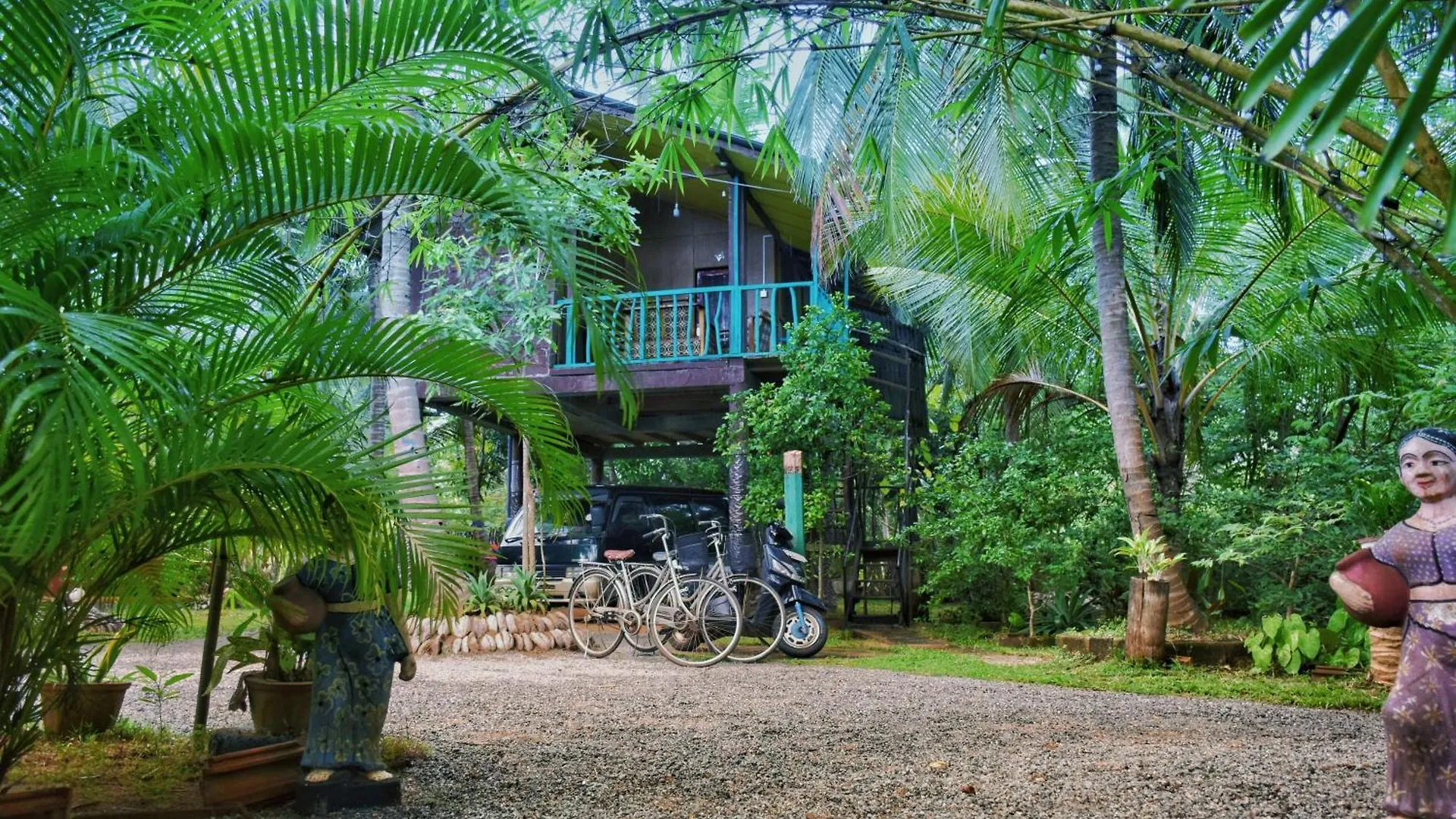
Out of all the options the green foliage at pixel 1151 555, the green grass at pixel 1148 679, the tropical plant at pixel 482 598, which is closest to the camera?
the green grass at pixel 1148 679

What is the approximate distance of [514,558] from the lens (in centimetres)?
1306

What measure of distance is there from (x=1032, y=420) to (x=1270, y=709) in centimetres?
810

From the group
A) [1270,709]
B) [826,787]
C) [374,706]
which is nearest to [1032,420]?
[1270,709]

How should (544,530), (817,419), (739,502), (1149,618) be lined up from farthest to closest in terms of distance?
(544,530), (739,502), (817,419), (1149,618)

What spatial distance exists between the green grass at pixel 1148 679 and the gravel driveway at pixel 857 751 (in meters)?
0.31

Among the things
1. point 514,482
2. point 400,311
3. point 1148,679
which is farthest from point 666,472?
point 1148,679

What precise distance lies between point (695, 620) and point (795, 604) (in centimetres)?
80

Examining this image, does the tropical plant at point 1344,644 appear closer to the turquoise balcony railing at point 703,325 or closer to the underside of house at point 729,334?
the underside of house at point 729,334

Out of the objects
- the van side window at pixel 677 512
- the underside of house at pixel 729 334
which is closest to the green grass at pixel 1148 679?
the underside of house at pixel 729 334

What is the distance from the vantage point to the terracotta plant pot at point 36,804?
3.19 metres

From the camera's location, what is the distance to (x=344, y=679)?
153 inches

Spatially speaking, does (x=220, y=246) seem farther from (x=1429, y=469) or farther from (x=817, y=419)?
(x=817, y=419)

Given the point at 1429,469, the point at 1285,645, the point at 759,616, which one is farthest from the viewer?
the point at 759,616

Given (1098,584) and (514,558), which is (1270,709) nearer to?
(1098,584)
